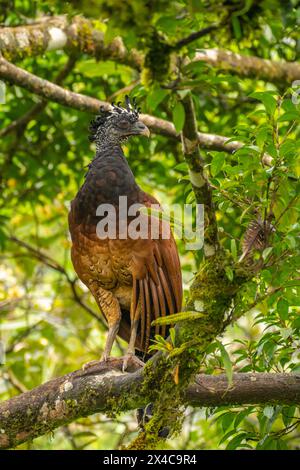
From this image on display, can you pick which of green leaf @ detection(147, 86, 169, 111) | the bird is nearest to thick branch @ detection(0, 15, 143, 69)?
the bird

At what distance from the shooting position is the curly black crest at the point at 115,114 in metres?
5.30

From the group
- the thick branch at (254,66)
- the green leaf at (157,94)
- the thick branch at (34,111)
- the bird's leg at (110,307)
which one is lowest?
the bird's leg at (110,307)

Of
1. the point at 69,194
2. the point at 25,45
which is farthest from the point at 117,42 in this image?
the point at 69,194

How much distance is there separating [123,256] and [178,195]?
204 cm

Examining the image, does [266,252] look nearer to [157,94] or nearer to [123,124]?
[157,94]

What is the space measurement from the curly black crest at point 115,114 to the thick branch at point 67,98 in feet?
0.22

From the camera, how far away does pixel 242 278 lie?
3.01m

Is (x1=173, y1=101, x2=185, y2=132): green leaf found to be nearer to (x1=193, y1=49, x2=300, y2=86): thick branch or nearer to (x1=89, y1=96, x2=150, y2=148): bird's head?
(x1=89, y1=96, x2=150, y2=148): bird's head

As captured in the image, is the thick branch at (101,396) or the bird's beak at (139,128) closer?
the thick branch at (101,396)

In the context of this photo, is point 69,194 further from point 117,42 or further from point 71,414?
point 71,414

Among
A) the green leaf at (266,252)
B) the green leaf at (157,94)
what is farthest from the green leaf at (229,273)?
the green leaf at (157,94)

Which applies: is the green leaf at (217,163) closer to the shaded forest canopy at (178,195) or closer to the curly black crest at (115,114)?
the shaded forest canopy at (178,195)

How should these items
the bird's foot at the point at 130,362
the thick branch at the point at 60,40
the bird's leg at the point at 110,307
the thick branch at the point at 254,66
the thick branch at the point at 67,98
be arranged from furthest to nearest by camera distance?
the thick branch at the point at 254,66, the thick branch at the point at 60,40, the thick branch at the point at 67,98, the bird's leg at the point at 110,307, the bird's foot at the point at 130,362

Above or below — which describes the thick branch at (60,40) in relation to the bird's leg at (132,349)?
A: above
